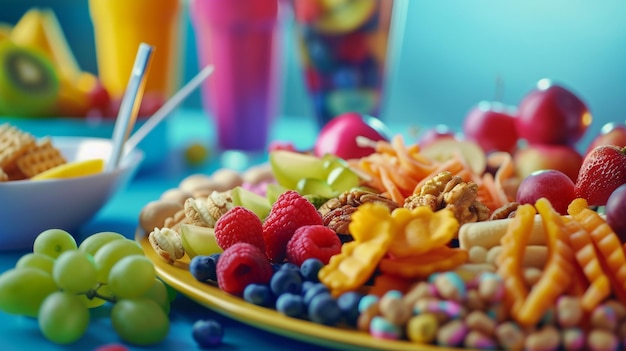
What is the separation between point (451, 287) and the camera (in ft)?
1.91

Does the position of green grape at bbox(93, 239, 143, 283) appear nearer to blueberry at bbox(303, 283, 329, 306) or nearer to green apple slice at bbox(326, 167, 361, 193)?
blueberry at bbox(303, 283, 329, 306)

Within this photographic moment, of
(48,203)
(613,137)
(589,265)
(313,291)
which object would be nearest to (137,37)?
(48,203)

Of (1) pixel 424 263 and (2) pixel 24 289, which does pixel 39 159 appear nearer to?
(2) pixel 24 289

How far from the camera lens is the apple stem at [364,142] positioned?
43.7 inches

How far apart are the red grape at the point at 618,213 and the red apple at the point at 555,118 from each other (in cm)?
52

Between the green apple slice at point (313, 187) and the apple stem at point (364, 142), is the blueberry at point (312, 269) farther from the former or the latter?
the apple stem at point (364, 142)

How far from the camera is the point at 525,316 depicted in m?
0.56

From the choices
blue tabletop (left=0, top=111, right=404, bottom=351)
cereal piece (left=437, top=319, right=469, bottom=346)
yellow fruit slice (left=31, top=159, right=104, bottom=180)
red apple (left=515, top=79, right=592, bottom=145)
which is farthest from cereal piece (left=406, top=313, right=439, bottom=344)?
red apple (left=515, top=79, right=592, bottom=145)

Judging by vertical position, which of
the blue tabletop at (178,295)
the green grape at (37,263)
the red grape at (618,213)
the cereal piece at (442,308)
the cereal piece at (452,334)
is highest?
the red grape at (618,213)

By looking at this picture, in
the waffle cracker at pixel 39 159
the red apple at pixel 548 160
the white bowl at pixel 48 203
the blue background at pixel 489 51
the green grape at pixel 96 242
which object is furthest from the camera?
the blue background at pixel 489 51

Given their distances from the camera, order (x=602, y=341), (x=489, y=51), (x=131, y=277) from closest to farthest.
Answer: (x=602, y=341) → (x=131, y=277) → (x=489, y=51)

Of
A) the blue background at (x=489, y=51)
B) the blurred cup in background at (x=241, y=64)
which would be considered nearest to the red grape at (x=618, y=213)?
the blurred cup in background at (x=241, y=64)

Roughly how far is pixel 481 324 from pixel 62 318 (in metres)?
0.34

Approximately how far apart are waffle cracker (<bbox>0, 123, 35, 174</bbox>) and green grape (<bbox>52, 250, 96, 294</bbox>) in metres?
0.35
